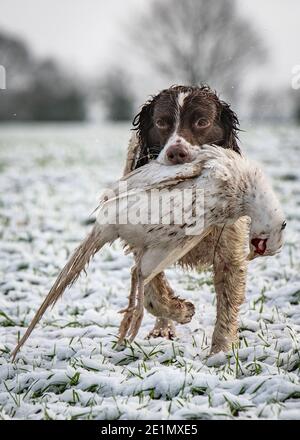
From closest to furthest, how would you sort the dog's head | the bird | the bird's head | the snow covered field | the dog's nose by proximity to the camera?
the snow covered field
the bird
the bird's head
the dog's nose
the dog's head

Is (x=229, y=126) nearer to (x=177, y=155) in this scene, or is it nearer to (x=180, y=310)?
(x=177, y=155)

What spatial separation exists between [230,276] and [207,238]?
0.90 ft

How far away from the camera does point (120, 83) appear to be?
79.7ft

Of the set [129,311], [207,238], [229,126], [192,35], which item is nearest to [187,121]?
[229,126]

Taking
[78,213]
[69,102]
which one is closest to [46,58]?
[69,102]

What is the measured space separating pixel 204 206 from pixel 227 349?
3.09ft

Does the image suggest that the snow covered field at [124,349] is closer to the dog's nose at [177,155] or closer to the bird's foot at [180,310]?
the bird's foot at [180,310]

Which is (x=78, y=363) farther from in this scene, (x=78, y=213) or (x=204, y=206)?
(x=78, y=213)

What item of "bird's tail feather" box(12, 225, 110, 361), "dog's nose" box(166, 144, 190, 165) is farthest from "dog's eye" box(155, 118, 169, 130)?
"bird's tail feather" box(12, 225, 110, 361)

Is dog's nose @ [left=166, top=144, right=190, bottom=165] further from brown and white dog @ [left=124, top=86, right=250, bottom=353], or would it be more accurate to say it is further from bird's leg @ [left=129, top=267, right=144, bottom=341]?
bird's leg @ [left=129, top=267, right=144, bottom=341]

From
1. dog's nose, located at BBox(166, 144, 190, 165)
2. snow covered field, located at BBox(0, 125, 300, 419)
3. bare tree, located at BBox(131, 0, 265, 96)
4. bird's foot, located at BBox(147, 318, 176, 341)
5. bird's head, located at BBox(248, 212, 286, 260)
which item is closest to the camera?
snow covered field, located at BBox(0, 125, 300, 419)

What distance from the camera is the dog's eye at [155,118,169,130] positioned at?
332cm

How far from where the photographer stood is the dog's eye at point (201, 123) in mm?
3258

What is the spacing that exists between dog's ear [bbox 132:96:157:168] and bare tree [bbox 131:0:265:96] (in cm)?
1473
